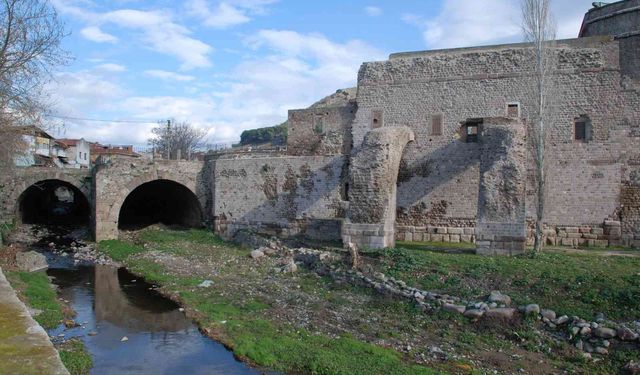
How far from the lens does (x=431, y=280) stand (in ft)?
41.7

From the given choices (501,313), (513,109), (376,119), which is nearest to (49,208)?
(376,119)

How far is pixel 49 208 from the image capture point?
35.1 metres

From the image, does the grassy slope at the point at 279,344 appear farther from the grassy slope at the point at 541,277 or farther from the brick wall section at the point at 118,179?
the brick wall section at the point at 118,179

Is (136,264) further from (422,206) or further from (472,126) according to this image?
(472,126)

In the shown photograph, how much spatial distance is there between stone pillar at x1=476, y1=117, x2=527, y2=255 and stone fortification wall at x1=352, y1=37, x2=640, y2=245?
3.48m

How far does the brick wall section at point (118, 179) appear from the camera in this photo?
22.9m

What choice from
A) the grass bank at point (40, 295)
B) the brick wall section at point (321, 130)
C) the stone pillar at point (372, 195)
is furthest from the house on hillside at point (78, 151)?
the stone pillar at point (372, 195)

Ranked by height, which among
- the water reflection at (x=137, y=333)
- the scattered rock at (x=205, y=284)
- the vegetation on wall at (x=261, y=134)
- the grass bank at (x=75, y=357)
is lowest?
the water reflection at (x=137, y=333)

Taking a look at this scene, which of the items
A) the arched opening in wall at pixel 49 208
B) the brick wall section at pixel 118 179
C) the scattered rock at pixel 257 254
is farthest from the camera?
the arched opening in wall at pixel 49 208

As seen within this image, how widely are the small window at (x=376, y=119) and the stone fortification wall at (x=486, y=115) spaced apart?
4 cm

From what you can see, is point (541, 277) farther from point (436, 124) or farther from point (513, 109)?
point (436, 124)

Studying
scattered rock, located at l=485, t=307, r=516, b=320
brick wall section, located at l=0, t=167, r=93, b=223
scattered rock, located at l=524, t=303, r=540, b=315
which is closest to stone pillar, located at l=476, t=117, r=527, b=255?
scattered rock, located at l=524, t=303, r=540, b=315

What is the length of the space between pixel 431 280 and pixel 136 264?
1071 centimetres

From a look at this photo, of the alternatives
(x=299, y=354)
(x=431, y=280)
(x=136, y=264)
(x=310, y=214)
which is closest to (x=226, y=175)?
(x=310, y=214)
